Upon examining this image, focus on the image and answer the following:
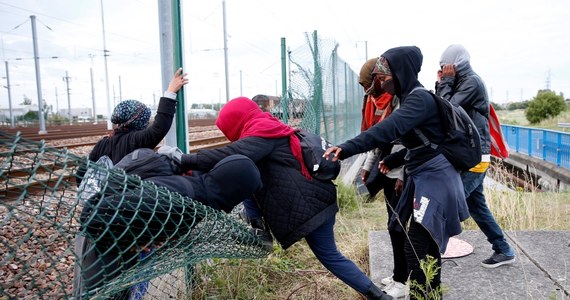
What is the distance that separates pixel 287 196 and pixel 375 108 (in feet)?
3.71

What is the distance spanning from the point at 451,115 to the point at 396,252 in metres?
1.08

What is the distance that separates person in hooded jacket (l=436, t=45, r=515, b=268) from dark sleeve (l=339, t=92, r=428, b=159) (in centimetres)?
89

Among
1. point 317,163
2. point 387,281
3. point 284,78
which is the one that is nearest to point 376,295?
point 387,281

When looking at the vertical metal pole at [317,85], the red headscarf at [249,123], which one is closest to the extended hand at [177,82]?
the red headscarf at [249,123]

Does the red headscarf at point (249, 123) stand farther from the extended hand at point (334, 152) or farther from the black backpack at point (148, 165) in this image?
the black backpack at point (148, 165)

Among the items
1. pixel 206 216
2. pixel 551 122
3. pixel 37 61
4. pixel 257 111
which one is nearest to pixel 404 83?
pixel 257 111

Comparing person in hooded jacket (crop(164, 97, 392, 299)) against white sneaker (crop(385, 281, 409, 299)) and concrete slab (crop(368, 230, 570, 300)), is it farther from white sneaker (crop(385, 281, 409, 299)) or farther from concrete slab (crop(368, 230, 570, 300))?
concrete slab (crop(368, 230, 570, 300))

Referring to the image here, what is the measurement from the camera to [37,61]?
25.6 meters

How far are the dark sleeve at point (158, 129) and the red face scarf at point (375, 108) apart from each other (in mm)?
1419

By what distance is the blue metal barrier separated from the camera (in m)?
11.0

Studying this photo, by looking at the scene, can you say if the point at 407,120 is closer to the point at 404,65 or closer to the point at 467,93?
the point at 404,65

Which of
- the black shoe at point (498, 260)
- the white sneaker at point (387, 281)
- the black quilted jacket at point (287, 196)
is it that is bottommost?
the white sneaker at point (387, 281)

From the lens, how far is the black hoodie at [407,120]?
2422mm

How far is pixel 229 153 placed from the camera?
94.9 inches
